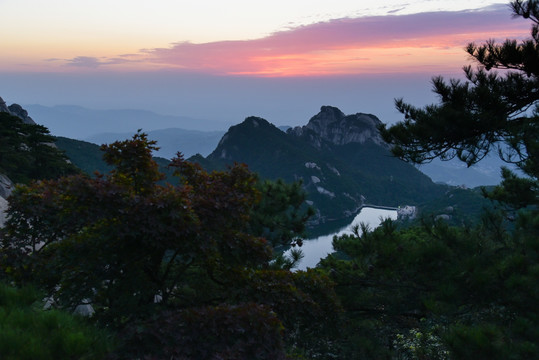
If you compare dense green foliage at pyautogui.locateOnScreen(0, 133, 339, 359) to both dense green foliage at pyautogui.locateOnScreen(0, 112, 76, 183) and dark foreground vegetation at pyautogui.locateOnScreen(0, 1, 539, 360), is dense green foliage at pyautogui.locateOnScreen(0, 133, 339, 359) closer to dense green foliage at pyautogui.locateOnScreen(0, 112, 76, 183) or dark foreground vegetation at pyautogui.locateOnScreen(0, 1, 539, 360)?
dark foreground vegetation at pyautogui.locateOnScreen(0, 1, 539, 360)

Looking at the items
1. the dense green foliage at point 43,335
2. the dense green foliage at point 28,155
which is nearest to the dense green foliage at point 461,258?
the dense green foliage at point 43,335

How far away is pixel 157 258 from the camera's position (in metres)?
5.90

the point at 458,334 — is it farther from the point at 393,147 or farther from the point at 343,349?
the point at 393,147

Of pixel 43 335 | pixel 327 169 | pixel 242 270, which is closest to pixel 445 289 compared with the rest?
pixel 242 270

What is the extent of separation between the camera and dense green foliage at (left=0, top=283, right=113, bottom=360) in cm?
411

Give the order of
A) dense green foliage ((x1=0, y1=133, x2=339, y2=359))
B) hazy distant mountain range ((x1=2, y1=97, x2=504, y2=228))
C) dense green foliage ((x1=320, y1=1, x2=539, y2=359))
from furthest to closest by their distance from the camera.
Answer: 1. hazy distant mountain range ((x1=2, y1=97, x2=504, y2=228))
2. dense green foliage ((x1=320, y1=1, x2=539, y2=359))
3. dense green foliage ((x1=0, y1=133, x2=339, y2=359))

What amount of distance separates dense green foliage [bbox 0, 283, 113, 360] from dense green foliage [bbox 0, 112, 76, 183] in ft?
73.0

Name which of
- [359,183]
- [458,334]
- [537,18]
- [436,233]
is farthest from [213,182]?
[359,183]

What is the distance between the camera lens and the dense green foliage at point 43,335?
4.11m

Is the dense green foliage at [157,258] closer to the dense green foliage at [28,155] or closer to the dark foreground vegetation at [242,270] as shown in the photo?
the dark foreground vegetation at [242,270]

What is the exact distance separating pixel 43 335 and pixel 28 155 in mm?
25743

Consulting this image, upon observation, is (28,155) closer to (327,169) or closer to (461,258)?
(461,258)

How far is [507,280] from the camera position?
20.6ft

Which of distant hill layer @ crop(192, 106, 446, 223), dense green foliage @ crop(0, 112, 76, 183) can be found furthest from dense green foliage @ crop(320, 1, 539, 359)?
distant hill layer @ crop(192, 106, 446, 223)
